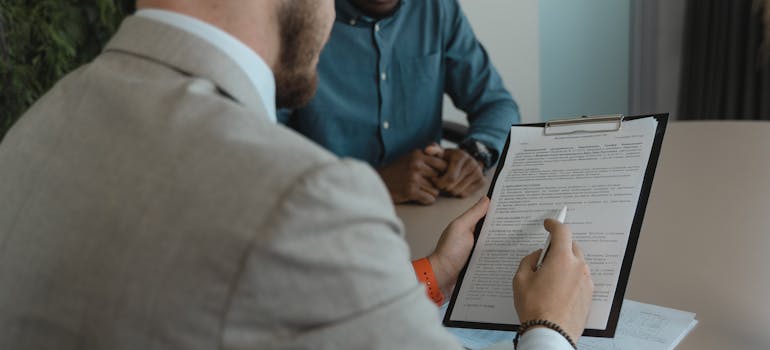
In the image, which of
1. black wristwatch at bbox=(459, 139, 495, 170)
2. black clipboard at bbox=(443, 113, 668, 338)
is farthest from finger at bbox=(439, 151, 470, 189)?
black clipboard at bbox=(443, 113, 668, 338)

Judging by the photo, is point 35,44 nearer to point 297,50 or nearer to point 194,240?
point 297,50

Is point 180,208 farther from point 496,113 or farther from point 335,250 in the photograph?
point 496,113

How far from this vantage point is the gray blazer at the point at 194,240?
0.56 metres

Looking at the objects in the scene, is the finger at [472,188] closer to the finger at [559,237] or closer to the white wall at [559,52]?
the finger at [559,237]

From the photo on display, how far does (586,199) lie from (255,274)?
604mm

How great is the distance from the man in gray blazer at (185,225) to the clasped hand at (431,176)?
828mm

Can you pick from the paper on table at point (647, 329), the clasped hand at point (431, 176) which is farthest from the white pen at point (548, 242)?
the clasped hand at point (431, 176)

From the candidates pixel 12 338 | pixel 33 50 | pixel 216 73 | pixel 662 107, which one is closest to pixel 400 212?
pixel 216 73

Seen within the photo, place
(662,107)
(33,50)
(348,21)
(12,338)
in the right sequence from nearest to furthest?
(12,338) < (348,21) < (33,50) < (662,107)

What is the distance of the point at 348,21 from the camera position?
1950mm

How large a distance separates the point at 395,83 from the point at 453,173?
519 mm

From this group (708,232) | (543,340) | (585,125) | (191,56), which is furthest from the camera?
(708,232)

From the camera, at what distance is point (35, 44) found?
2.36m

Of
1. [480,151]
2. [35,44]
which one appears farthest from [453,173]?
[35,44]
